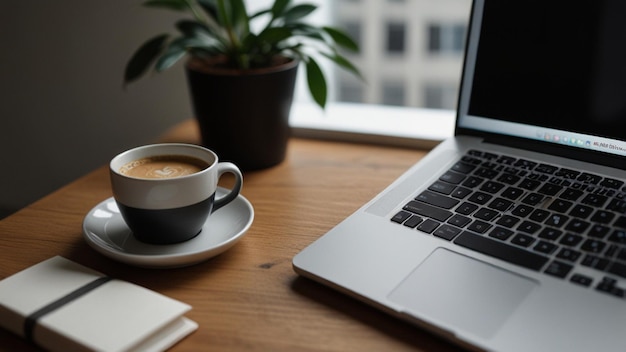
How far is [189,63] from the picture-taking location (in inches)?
36.5

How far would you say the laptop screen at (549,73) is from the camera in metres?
0.69

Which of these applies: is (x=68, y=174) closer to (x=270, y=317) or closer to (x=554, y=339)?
(x=270, y=317)

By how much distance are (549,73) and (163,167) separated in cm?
45

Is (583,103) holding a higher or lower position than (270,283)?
higher

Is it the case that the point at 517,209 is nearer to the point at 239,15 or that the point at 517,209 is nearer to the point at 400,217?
the point at 400,217

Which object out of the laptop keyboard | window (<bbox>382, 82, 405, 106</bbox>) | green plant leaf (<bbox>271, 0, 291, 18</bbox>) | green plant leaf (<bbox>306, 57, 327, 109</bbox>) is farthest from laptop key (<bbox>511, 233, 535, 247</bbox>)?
window (<bbox>382, 82, 405, 106</bbox>)

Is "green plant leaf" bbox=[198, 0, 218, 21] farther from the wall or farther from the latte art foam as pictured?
the latte art foam

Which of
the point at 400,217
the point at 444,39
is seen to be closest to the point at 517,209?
the point at 400,217

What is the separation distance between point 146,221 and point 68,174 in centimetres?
Answer: 63

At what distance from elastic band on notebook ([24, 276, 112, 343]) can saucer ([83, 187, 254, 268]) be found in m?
0.04

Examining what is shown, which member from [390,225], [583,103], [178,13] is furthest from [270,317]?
[178,13]

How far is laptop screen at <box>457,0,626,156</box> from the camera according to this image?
2.26 ft

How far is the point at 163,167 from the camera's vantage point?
0.69m

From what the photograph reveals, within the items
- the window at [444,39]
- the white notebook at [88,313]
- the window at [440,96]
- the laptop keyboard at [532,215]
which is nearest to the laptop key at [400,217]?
the laptop keyboard at [532,215]
